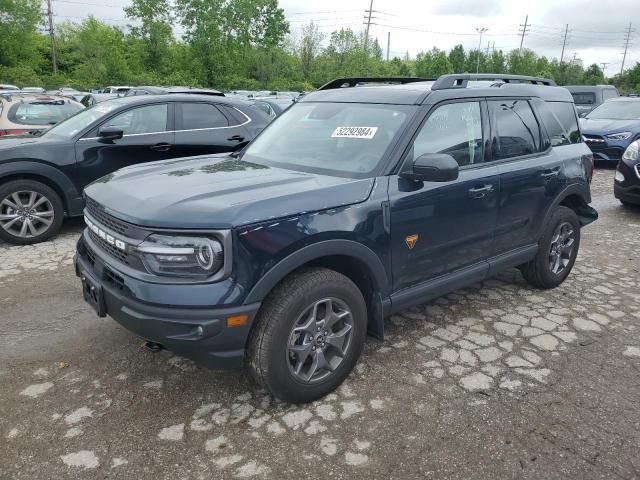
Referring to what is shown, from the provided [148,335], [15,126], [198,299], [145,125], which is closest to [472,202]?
[198,299]

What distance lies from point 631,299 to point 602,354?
130cm

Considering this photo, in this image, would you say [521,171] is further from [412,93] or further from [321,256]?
[321,256]

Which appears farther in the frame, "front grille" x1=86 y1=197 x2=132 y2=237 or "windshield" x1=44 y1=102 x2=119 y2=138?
"windshield" x1=44 y1=102 x2=119 y2=138

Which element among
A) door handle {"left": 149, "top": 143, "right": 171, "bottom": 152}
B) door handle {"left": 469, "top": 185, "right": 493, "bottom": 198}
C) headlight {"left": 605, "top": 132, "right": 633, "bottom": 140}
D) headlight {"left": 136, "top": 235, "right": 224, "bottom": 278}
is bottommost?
headlight {"left": 136, "top": 235, "right": 224, "bottom": 278}

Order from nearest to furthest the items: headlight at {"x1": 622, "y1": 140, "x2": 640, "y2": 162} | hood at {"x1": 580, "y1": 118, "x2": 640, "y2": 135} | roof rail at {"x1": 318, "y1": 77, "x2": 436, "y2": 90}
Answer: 1. roof rail at {"x1": 318, "y1": 77, "x2": 436, "y2": 90}
2. headlight at {"x1": 622, "y1": 140, "x2": 640, "y2": 162}
3. hood at {"x1": 580, "y1": 118, "x2": 640, "y2": 135}

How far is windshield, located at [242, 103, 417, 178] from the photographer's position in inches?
131

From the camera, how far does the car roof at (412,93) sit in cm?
353

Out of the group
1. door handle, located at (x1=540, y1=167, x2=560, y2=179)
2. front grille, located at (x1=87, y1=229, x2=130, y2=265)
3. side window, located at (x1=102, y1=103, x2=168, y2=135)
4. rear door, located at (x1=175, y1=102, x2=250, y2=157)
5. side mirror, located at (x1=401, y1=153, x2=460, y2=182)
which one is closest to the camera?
front grille, located at (x1=87, y1=229, x2=130, y2=265)

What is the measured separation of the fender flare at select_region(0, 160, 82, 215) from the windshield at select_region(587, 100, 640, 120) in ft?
39.0

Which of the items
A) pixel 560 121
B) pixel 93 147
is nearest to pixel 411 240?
pixel 560 121

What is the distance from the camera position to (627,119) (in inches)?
477

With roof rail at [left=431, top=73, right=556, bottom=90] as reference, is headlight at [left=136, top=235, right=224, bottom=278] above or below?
below

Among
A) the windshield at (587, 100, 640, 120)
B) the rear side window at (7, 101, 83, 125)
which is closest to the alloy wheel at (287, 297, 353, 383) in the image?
the rear side window at (7, 101, 83, 125)

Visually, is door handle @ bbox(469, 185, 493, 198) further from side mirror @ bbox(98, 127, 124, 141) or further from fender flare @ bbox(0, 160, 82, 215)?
fender flare @ bbox(0, 160, 82, 215)
